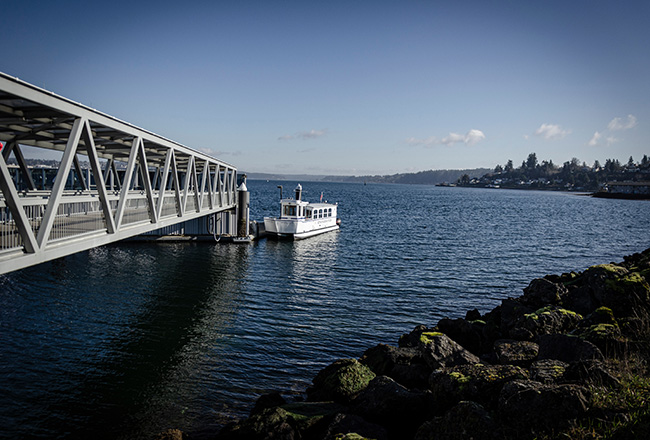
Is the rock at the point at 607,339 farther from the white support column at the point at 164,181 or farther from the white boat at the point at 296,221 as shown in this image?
the white boat at the point at 296,221

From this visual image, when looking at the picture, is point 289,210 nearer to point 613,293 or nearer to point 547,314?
point 547,314

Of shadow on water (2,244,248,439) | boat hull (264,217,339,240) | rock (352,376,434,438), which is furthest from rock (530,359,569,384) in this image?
boat hull (264,217,339,240)

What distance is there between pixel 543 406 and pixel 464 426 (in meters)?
1.12

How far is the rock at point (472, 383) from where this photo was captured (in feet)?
23.6

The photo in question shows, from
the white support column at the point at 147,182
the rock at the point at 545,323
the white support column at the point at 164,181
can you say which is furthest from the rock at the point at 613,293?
the white support column at the point at 164,181

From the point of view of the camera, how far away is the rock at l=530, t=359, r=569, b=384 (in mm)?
7492

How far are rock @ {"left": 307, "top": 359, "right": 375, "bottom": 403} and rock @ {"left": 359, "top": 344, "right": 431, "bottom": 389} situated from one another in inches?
21.2

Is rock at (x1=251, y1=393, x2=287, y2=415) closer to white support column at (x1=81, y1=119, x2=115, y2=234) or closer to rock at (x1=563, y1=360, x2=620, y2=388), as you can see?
rock at (x1=563, y1=360, x2=620, y2=388)

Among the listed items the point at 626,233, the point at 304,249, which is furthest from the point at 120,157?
the point at 626,233

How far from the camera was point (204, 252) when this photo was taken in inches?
1259

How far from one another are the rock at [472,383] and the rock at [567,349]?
6.86ft

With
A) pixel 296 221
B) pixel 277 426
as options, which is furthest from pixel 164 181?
pixel 296 221

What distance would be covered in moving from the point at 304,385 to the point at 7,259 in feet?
26.4

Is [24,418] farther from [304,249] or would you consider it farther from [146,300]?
[304,249]
